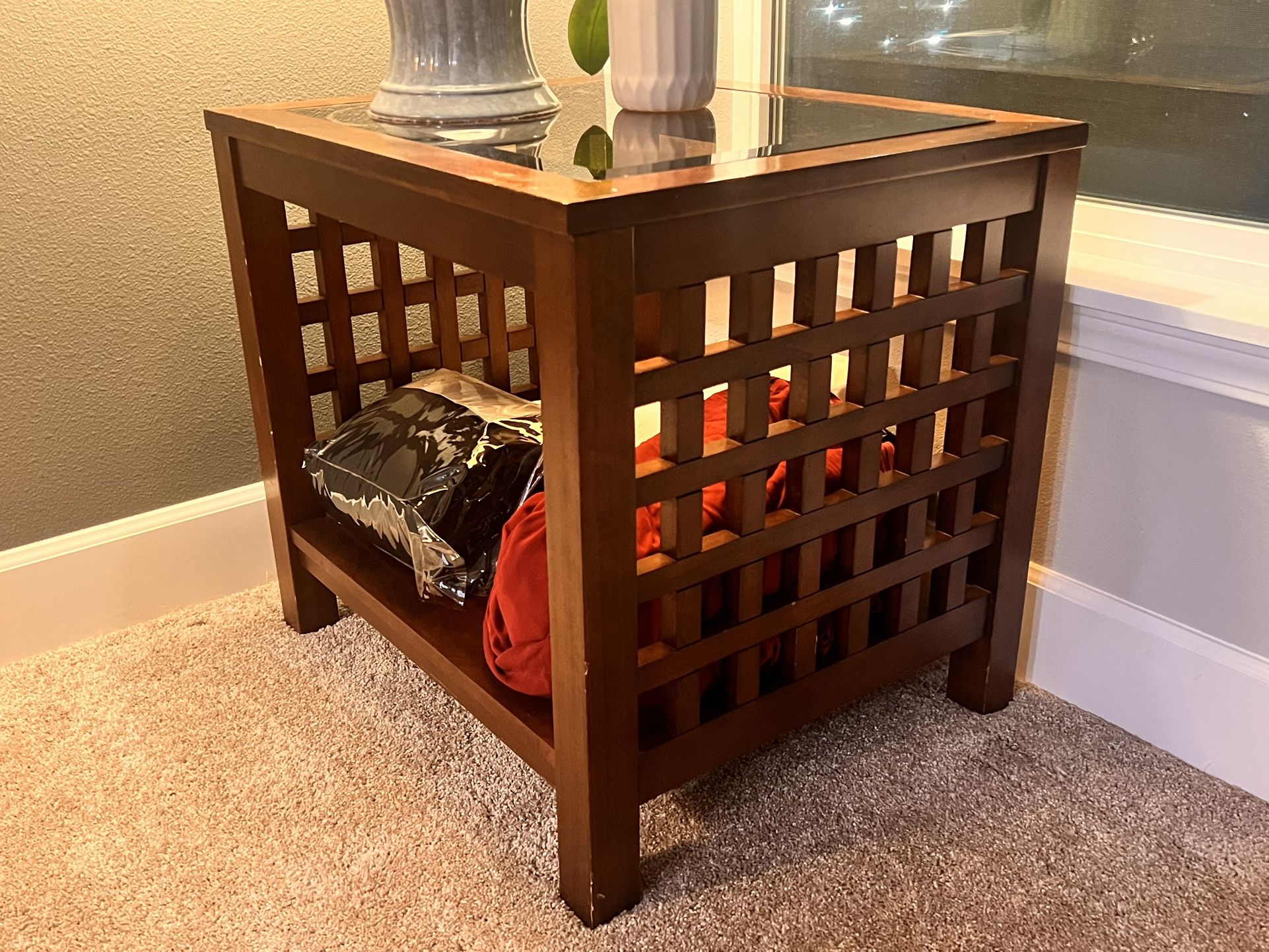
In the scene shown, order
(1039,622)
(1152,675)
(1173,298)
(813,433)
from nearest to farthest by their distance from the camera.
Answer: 1. (813,433)
2. (1173,298)
3. (1152,675)
4. (1039,622)

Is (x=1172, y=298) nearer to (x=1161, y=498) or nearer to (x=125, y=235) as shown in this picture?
(x=1161, y=498)

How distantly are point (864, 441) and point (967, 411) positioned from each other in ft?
0.46

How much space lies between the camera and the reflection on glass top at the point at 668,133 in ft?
3.05

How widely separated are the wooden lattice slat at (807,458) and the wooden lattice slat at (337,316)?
596 mm

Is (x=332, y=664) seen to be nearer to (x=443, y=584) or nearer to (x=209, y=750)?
(x=209, y=750)

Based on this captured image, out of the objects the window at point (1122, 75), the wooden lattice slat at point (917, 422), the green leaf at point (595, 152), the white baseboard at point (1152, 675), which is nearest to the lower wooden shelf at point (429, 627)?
the wooden lattice slat at point (917, 422)

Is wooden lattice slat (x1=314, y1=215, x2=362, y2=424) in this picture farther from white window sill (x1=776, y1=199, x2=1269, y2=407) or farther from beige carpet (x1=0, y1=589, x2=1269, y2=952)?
white window sill (x1=776, y1=199, x2=1269, y2=407)

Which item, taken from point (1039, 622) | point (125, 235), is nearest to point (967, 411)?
point (1039, 622)

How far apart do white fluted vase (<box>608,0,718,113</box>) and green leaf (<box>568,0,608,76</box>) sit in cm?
20

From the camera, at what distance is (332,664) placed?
56.1 inches

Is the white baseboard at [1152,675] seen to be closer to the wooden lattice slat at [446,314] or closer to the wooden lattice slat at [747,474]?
the wooden lattice slat at [747,474]

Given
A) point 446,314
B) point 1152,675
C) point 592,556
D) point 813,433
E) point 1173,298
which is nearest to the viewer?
point 592,556

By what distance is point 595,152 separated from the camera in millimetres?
968

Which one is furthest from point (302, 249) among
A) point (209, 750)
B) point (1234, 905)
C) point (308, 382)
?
point (1234, 905)
